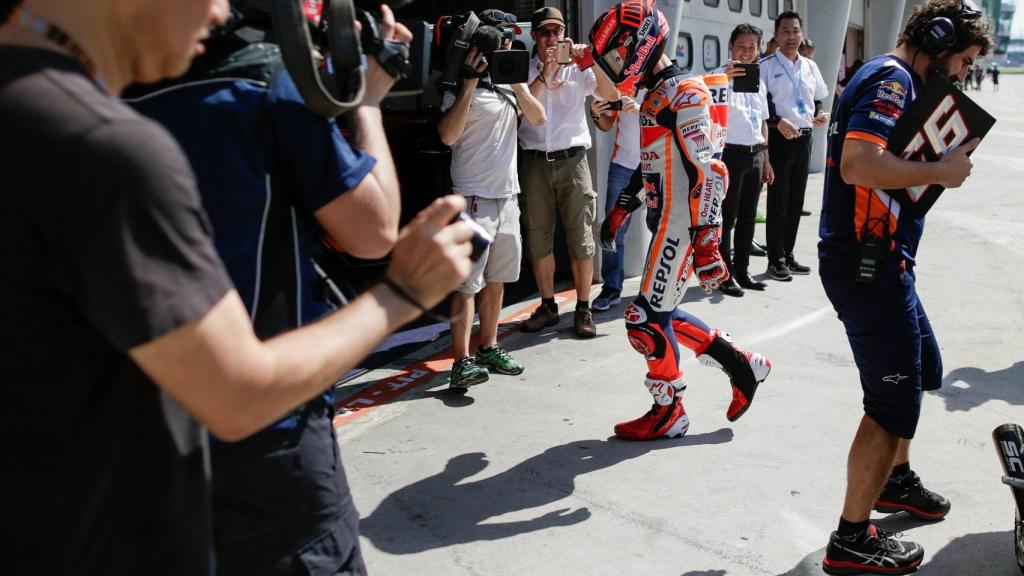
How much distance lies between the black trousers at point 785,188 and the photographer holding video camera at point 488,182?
9.91 ft

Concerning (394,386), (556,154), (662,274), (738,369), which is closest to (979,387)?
(738,369)

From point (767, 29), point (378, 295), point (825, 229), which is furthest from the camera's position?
point (767, 29)

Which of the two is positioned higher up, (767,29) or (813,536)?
(767,29)

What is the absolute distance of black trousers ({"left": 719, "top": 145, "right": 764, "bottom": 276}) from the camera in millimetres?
7211

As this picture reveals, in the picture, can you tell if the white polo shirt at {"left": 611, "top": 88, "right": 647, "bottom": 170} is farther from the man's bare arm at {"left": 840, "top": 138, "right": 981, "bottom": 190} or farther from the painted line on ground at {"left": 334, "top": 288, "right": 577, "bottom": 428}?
the man's bare arm at {"left": 840, "top": 138, "right": 981, "bottom": 190}

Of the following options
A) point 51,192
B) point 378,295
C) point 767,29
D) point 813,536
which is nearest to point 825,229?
point 813,536

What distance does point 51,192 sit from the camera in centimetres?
Result: 103

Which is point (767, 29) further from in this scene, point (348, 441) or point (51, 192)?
point (51, 192)

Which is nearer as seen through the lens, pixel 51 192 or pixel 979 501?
pixel 51 192

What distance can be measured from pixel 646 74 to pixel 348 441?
7.46 feet

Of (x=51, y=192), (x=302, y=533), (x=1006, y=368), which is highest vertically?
(x=51, y=192)

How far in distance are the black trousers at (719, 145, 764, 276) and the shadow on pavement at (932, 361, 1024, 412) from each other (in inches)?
90.8

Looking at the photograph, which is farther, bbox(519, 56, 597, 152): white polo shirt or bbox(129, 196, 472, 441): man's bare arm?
bbox(519, 56, 597, 152): white polo shirt

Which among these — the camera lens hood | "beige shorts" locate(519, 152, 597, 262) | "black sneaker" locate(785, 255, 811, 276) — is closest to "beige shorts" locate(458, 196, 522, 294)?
"beige shorts" locate(519, 152, 597, 262)
